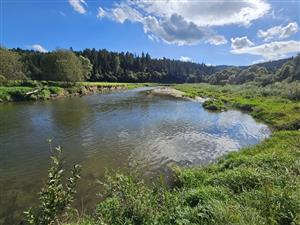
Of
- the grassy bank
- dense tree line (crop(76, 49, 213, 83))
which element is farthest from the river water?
dense tree line (crop(76, 49, 213, 83))

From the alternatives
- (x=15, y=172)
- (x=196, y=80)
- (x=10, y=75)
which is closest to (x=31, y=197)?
(x=15, y=172)

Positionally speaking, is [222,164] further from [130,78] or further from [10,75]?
[130,78]

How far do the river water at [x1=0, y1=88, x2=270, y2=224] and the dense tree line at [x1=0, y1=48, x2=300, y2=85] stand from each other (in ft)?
111

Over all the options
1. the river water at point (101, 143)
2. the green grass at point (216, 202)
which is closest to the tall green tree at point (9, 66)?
the river water at point (101, 143)

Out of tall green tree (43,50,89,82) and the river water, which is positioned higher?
tall green tree (43,50,89,82)

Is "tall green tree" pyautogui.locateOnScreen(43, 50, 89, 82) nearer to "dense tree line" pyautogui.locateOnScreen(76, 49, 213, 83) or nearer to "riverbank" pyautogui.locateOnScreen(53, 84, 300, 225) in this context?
"dense tree line" pyautogui.locateOnScreen(76, 49, 213, 83)

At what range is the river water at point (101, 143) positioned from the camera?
1127cm

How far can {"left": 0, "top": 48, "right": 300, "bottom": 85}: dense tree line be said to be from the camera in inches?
2461

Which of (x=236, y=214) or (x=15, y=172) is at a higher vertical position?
(x=236, y=214)

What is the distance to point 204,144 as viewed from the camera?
18375mm

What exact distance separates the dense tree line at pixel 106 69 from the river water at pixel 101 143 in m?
33.8

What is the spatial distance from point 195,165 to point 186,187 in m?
4.03

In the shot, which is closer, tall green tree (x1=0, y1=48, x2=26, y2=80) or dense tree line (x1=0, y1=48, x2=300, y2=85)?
tall green tree (x1=0, y1=48, x2=26, y2=80)

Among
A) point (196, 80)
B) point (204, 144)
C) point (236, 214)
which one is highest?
point (236, 214)
